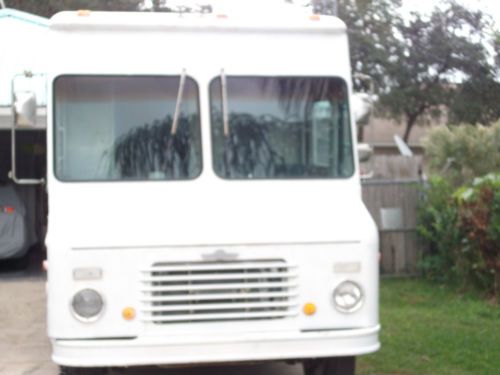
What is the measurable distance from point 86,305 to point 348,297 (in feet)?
5.89

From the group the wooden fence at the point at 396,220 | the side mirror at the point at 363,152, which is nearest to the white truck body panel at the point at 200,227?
the side mirror at the point at 363,152

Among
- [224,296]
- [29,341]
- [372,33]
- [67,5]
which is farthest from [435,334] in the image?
[67,5]

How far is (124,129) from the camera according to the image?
7.00m

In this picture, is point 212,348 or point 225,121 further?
point 225,121

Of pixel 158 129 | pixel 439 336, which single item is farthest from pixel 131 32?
pixel 439 336

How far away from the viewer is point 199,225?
21.0ft

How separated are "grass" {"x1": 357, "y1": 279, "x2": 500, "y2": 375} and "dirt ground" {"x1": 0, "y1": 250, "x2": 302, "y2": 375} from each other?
0.99 meters

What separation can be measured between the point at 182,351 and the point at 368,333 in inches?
51.1

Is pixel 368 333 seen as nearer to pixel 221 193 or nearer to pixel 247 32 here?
pixel 221 193

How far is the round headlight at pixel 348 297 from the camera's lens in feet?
21.0

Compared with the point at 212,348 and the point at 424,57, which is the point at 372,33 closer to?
the point at 424,57

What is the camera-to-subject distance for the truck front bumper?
613 centimetres

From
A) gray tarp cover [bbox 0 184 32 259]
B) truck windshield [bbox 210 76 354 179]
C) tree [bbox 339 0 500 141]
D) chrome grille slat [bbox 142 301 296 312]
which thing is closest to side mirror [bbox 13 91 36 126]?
truck windshield [bbox 210 76 354 179]

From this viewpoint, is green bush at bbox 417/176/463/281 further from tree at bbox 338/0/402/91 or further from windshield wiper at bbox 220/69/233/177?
tree at bbox 338/0/402/91
